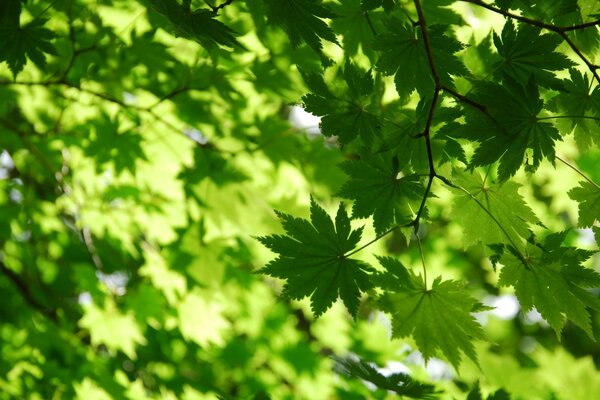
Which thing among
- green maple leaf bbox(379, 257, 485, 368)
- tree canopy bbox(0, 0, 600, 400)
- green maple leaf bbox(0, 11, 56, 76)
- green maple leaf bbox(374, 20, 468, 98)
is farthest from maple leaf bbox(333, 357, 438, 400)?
green maple leaf bbox(0, 11, 56, 76)

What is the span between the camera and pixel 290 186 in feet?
8.13

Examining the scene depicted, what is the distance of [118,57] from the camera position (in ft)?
6.73

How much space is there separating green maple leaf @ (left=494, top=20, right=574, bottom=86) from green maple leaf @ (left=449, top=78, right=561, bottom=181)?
0.05 meters

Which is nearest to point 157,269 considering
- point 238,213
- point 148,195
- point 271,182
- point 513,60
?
point 148,195

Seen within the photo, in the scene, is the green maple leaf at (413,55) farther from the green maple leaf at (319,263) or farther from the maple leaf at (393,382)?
the maple leaf at (393,382)

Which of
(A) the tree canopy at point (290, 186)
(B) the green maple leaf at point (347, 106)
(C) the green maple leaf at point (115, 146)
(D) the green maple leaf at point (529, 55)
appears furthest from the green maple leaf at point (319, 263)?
(C) the green maple leaf at point (115, 146)

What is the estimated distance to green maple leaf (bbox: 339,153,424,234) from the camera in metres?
1.17

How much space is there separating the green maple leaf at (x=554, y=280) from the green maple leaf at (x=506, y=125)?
0.20 m

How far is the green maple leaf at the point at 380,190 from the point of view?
117cm

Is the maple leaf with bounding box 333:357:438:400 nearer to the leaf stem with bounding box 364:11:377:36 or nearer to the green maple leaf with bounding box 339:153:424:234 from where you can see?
the green maple leaf with bounding box 339:153:424:234

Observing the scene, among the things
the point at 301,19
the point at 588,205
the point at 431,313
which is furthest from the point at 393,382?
the point at 301,19

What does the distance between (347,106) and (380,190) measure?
0.19 m

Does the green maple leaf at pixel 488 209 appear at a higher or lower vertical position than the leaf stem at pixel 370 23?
lower

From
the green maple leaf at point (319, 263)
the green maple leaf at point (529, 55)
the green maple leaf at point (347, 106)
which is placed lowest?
the green maple leaf at point (319, 263)
